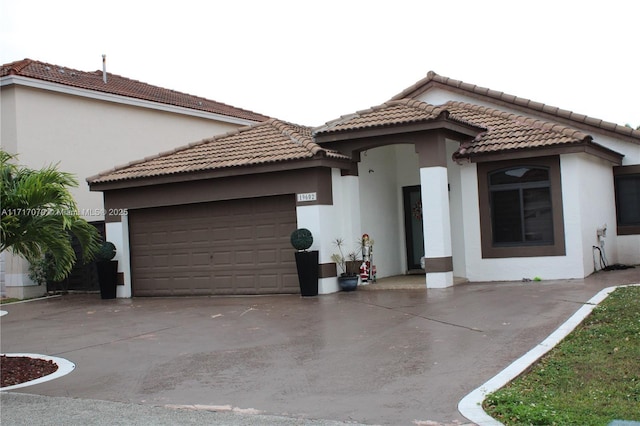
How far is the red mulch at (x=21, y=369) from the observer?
873 cm

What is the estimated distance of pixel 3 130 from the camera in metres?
20.2

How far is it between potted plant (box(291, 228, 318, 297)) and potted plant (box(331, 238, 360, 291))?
0.72 meters

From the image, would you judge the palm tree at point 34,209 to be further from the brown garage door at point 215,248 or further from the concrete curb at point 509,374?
the brown garage door at point 215,248

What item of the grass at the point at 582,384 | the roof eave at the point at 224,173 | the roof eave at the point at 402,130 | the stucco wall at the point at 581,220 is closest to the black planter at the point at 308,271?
the roof eave at the point at 224,173

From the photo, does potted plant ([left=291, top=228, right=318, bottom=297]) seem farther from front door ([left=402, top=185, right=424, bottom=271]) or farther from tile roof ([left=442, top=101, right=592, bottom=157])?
tile roof ([left=442, top=101, right=592, bottom=157])

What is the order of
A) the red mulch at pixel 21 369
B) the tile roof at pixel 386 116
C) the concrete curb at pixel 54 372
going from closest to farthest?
the concrete curb at pixel 54 372, the red mulch at pixel 21 369, the tile roof at pixel 386 116

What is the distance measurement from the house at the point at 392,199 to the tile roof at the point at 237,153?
0.19 ft

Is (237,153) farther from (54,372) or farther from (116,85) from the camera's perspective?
(116,85)

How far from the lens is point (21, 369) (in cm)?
921

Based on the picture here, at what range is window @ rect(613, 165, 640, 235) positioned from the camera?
1895 centimetres

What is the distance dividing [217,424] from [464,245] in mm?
11545

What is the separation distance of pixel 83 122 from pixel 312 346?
49.9 feet

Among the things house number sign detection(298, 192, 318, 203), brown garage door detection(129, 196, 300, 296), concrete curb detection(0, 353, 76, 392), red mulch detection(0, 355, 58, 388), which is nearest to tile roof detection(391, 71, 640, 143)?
house number sign detection(298, 192, 318, 203)

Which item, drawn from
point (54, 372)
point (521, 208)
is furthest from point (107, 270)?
point (521, 208)
